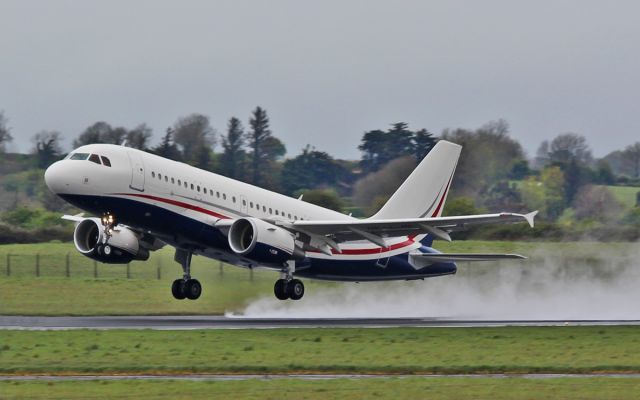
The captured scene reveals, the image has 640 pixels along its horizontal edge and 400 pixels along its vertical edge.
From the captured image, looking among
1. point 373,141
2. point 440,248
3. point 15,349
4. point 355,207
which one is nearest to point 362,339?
point 15,349

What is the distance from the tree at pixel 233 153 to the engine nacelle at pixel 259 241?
42325mm

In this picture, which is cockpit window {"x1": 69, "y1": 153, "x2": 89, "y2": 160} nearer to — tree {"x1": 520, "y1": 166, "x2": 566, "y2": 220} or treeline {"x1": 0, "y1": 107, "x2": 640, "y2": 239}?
treeline {"x1": 0, "y1": 107, "x2": 640, "y2": 239}

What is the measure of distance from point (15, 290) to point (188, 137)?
1367 inches

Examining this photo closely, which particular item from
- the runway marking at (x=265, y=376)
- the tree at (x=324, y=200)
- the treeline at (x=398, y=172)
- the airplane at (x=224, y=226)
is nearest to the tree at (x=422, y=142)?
the treeline at (x=398, y=172)

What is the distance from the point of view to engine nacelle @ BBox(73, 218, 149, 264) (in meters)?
44.6

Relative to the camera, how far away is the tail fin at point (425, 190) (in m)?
51.3

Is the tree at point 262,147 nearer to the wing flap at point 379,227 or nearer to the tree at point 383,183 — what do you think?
the tree at point 383,183

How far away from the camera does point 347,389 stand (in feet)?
83.9

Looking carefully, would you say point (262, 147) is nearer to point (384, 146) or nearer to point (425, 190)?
point (384, 146)

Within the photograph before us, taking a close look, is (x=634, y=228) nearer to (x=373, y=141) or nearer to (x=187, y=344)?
(x=187, y=344)

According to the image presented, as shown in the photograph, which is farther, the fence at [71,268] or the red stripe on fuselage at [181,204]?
the fence at [71,268]

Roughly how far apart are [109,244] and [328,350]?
13.8 m

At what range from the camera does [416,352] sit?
107ft

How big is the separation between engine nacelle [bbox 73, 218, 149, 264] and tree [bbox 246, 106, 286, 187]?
4484 centimetres
